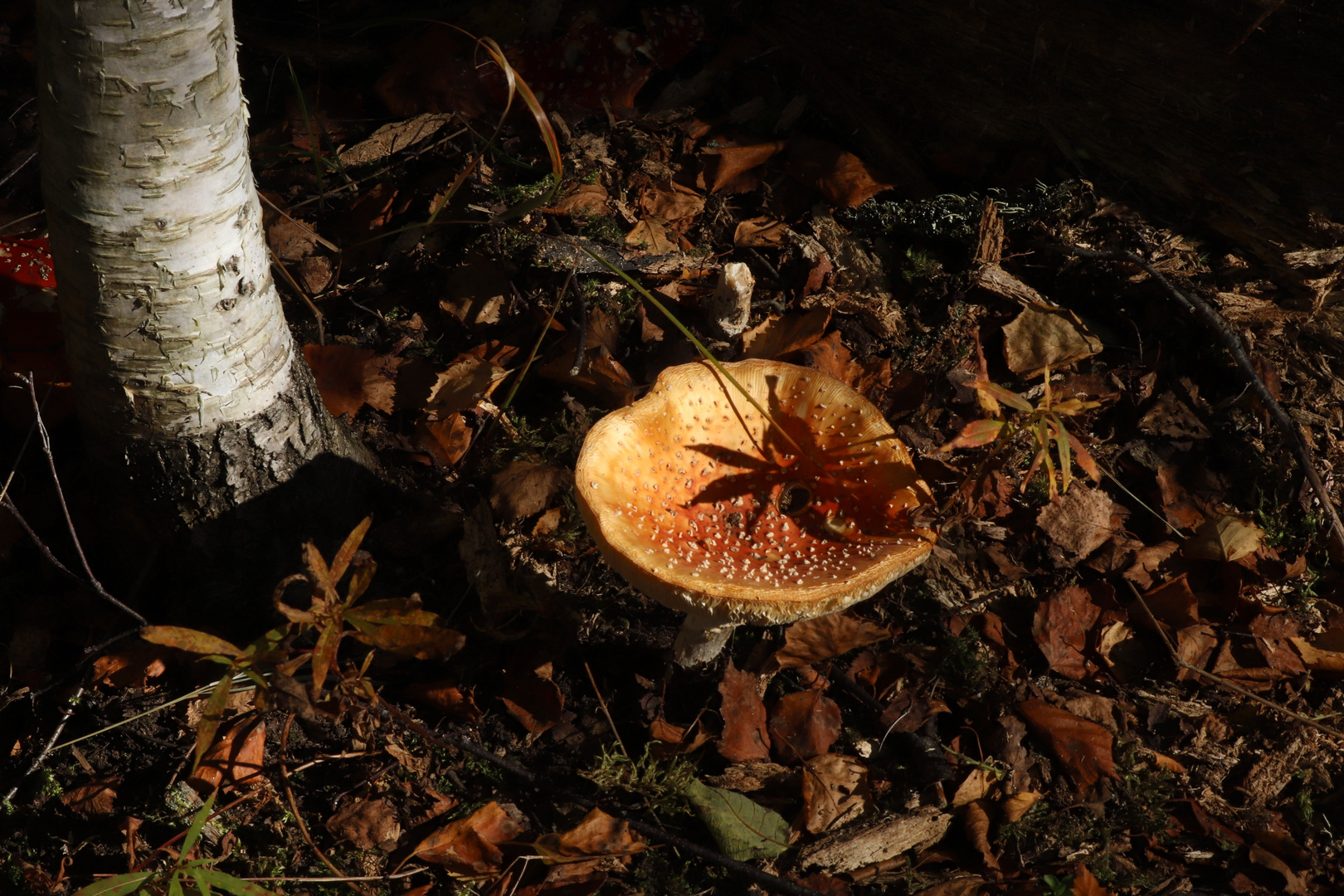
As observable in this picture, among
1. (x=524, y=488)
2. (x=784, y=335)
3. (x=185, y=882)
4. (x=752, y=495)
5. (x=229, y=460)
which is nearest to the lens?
(x=185, y=882)

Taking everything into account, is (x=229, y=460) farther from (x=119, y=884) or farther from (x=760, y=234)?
(x=760, y=234)

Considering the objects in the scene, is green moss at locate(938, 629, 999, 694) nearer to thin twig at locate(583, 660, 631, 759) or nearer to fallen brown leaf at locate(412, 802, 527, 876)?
thin twig at locate(583, 660, 631, 759)

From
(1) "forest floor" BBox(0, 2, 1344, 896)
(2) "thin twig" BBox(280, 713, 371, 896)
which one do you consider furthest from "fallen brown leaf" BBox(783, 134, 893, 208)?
(2) "thin twig" BBox(280, 713, 371, 896)

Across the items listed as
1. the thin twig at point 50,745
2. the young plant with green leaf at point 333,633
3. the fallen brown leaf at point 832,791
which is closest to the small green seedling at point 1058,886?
the fallen brown leaf at point 832,791

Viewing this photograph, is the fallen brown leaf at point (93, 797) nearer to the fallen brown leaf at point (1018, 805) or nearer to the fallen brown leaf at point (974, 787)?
the fallen brown leaf at point (974, 787)

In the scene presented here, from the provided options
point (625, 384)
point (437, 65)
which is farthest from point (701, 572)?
point (437, 65)

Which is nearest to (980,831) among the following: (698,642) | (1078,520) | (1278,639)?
(698,642)
